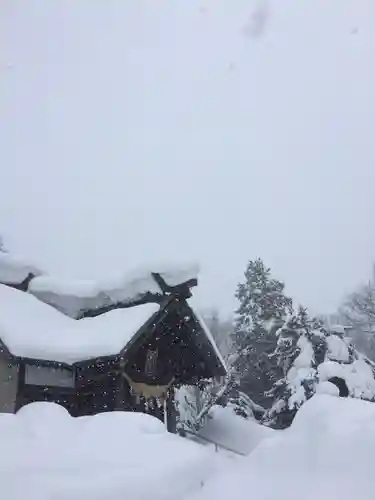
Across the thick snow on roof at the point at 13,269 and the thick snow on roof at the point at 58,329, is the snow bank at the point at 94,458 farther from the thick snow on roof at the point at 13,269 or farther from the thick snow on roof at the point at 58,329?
the thick snow on roof at the point at 13,269

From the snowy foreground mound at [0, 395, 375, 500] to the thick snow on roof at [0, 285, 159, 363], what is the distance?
7.37 m

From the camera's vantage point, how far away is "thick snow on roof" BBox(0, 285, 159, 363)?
12836mm

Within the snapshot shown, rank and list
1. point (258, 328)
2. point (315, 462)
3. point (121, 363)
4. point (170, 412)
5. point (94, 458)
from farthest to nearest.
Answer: point (258, 328), point (170, 412), point (121, 363), point (94, 458), point (315, 462)

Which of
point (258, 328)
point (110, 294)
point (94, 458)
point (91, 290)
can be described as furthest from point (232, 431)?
point (94, 458)

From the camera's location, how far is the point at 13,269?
56.5ft

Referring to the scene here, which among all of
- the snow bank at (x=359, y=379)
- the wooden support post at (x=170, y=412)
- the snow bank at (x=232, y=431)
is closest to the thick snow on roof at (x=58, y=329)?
the wooden support post at (x=170, y=412)

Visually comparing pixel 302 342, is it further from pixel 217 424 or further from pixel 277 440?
pixel 277 440

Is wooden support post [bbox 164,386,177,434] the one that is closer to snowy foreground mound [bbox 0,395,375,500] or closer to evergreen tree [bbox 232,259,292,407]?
evergreen tree [bbox 232,259,292,407]

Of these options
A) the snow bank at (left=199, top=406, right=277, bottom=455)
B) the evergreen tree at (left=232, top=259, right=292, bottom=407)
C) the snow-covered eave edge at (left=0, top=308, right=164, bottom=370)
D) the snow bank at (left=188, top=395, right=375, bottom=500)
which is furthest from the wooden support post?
the snow bank at (left=188, top=395, right=375, bottom=500)

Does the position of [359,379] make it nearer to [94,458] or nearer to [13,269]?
[13,269]

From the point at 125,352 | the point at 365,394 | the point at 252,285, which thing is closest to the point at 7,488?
the point at 125,352

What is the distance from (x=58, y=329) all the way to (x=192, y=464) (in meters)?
10.4

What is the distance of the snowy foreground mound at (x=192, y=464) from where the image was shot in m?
3.74

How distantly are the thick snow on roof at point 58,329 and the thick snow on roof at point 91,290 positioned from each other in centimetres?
104
